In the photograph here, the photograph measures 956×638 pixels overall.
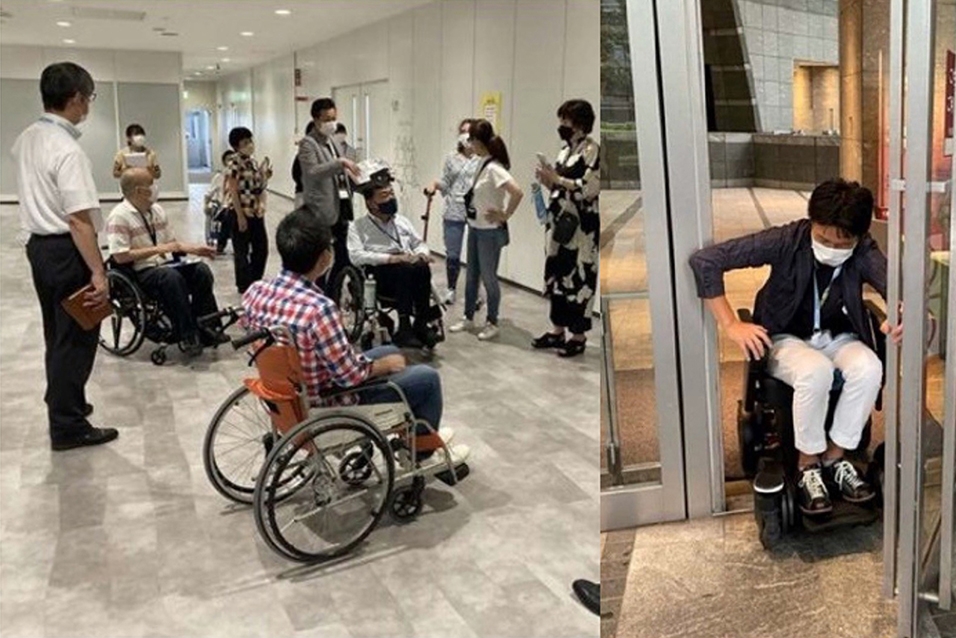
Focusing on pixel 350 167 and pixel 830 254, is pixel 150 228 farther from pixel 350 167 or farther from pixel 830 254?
pixel 830 254

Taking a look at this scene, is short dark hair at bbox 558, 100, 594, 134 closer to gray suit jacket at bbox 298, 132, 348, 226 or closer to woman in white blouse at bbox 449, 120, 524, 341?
woman in white blouse at bbox 449, 120, 524, 341

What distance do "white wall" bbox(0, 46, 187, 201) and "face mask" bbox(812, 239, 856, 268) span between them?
12879 mm

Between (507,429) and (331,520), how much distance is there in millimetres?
1064

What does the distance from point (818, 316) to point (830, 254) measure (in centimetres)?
19

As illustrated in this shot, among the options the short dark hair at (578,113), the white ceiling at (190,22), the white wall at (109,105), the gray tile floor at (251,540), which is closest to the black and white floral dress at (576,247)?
the short dark hair at (578,113)

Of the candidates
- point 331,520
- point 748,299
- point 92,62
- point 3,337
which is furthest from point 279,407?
point 92,62

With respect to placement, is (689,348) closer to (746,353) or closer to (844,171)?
(746,353)

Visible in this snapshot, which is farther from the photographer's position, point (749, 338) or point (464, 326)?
point (464, 326)

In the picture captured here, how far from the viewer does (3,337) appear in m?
5.12

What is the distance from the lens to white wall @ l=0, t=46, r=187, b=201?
13.3 m

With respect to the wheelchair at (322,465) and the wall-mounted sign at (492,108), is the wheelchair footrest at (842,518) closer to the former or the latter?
the wheelchair at (322,465)

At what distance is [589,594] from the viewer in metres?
2.38

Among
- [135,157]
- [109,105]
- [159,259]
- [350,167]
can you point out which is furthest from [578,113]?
[109,105]

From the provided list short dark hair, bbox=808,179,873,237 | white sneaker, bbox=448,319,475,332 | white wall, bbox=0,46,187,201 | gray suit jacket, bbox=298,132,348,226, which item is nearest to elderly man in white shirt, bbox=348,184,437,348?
gray suit jacket, bbox=298,132,348,226
